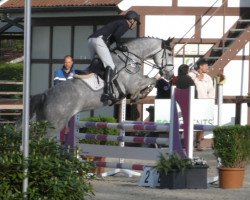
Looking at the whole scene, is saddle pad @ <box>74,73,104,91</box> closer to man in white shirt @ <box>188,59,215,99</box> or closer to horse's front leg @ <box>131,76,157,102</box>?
horse's front leg @ <box>131,76,157,102</box>

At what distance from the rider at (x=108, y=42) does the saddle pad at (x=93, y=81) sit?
11 cm

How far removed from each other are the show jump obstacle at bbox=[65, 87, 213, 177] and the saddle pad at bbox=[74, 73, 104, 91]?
2.44 ft

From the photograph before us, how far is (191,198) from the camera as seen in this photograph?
14.6 metres

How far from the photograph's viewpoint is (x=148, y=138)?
16.9 metres

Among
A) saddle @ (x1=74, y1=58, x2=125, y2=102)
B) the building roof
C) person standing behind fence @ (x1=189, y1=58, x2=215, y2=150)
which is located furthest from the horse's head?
the building roof

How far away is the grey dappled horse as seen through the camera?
16969 mm

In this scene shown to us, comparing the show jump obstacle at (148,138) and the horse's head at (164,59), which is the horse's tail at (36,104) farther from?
the horse's head at (164,59)

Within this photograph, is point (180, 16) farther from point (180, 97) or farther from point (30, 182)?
point (30, 182)

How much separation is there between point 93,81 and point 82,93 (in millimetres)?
247

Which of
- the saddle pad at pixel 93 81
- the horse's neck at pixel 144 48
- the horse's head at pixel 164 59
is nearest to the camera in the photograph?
the saddle pad at pixel 93 81

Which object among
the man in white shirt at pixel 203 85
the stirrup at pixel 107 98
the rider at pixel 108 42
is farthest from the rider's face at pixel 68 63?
the man in white shirt at pixel 203 85

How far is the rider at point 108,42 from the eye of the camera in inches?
667

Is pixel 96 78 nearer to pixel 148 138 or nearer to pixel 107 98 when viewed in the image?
pixel 107 98

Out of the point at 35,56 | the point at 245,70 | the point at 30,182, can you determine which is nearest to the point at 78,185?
the point at 30,182
